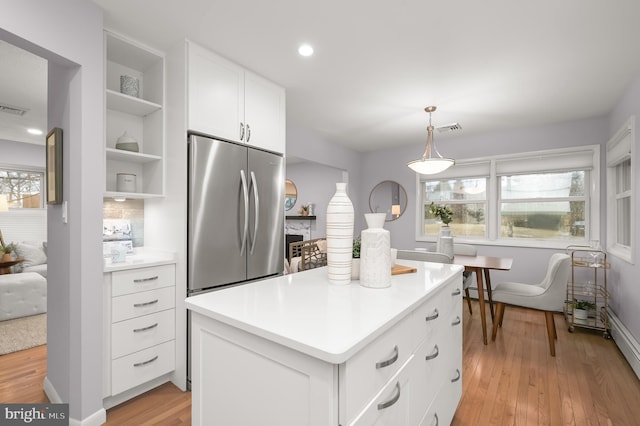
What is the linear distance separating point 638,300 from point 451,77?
2.42m

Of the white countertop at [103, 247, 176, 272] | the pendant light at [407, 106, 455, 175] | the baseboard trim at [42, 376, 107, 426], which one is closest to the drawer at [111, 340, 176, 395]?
the baseboard trim at [42, 376, 107, 426]

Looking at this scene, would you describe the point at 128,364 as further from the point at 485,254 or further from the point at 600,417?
the point at 485,254

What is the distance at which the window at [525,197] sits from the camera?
3.85 m

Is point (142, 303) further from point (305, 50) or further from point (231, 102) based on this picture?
point (305, 50)

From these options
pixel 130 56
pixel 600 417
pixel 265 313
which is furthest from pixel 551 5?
pixel 130 56

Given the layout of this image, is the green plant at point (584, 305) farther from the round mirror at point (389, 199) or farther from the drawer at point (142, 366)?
the drawer at point (142, 366)

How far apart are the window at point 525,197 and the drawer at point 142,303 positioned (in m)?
3.95

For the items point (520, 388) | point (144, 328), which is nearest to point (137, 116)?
point (144, 328)

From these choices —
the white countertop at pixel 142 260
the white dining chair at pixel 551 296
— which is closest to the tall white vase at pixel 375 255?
the white countertop at pixel 142 260

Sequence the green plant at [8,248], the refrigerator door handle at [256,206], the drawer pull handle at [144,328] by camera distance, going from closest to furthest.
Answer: the drawer pull handle at [144,328]
the refrigerator door handle at [256,206]
the green plant at [8,248]

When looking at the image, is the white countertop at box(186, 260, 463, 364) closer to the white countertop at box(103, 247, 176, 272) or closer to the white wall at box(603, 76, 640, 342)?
the white countertop at box(103, 247, 176, 272)

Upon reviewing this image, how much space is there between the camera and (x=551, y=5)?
1.78m

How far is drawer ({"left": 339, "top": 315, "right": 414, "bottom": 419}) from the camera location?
2.32 feet

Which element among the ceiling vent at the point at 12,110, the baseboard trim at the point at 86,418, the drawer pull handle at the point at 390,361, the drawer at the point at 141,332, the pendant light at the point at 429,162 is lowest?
the baseboard trim at the point at 86,418
